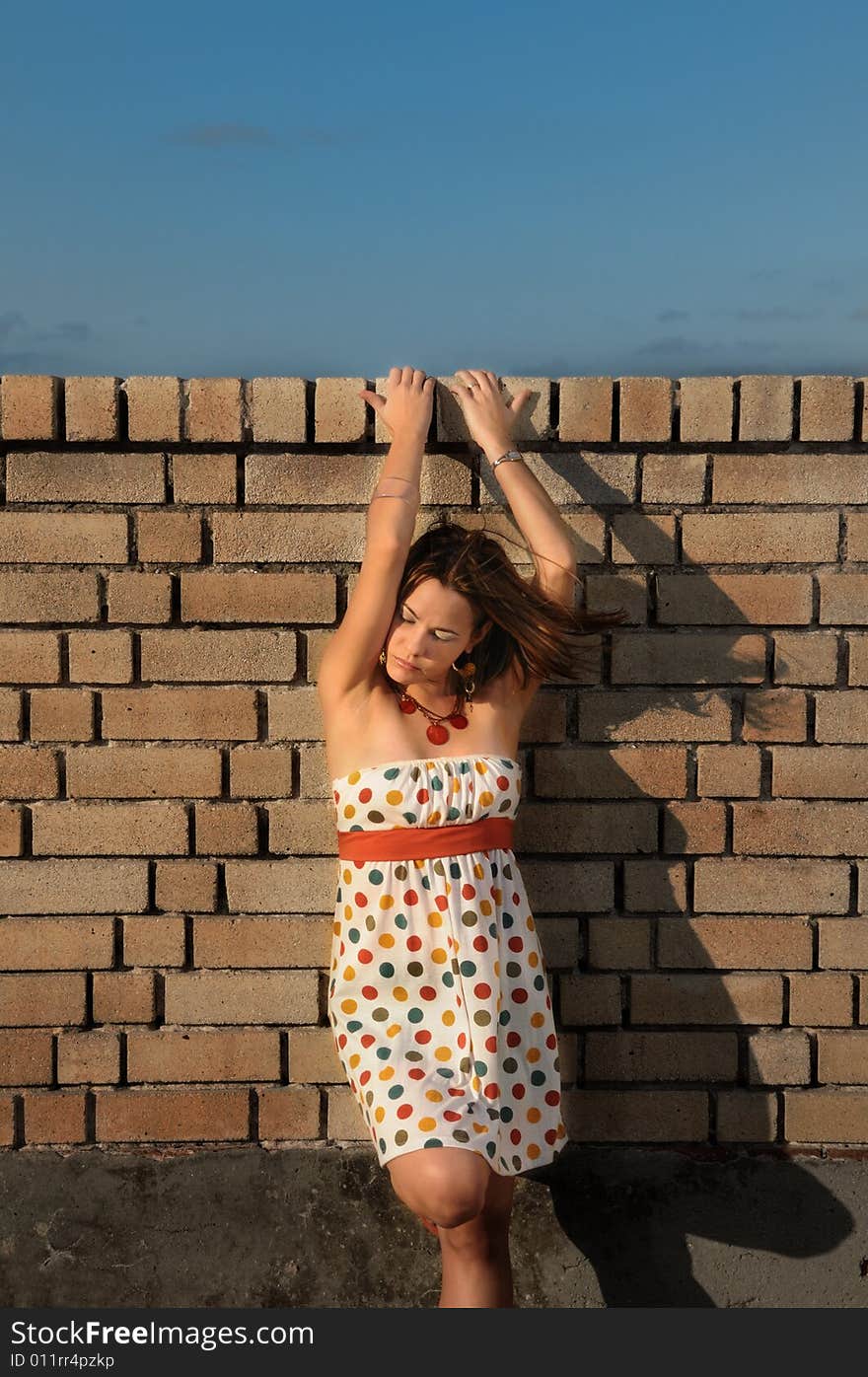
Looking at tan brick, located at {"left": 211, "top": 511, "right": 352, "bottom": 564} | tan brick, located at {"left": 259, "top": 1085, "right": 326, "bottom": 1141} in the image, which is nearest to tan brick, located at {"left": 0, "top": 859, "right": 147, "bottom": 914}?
tan brick, located at {"left": 259, "top": 1085, "right": 326, "bottom": 1141}

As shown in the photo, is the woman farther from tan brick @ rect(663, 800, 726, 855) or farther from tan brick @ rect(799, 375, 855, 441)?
tan brick @ rect(799, 375, 855, 441)

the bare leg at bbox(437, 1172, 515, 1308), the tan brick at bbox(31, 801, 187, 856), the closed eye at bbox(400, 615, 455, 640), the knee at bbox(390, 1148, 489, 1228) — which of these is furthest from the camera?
the tan brick at bbox(31, 801, 187, 856)

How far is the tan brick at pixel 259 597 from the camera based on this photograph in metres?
3.42

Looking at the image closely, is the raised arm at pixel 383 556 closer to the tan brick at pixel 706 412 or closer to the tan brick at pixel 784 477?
the tan brick at pixel 706 412

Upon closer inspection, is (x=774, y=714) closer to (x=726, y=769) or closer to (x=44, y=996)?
(x=726, y=769)

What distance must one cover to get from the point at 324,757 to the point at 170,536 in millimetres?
725

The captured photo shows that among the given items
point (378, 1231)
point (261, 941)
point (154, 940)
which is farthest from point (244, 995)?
point (378, 1231)

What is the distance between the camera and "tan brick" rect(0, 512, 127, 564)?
3.44 meters

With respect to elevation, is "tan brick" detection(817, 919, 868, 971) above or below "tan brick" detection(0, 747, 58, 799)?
below

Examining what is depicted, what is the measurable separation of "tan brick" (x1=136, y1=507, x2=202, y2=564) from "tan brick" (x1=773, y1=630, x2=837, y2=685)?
1.61m

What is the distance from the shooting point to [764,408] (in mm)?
3436

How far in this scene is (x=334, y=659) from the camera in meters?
3.14

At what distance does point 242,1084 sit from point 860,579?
2199mm

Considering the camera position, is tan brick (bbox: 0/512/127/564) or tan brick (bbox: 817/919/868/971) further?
tan brick (bbox: 817/919/868/971)
